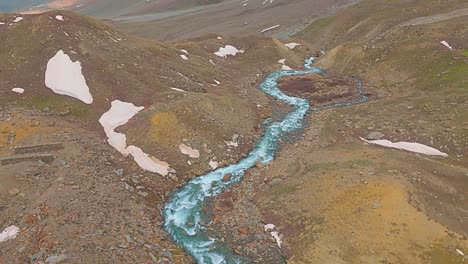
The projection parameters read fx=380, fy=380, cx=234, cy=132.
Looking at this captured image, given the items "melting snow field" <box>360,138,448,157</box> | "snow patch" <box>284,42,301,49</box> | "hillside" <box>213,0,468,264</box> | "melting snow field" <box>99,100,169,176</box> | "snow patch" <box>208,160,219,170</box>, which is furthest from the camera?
"snow patch" <box>284,42,301,49</box>

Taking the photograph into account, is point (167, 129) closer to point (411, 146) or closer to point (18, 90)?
point (18, 90)

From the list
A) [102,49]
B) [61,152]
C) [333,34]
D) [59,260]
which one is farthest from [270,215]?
[333,34]

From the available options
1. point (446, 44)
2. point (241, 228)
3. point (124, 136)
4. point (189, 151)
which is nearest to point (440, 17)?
point (446, 44)

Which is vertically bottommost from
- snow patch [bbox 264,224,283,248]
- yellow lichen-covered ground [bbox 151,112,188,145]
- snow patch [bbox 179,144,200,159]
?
snow patch [bbox 264,224,283,248]

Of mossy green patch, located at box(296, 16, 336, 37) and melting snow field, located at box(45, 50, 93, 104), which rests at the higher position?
melting snow field, located at box(45, 50, 93, 104)

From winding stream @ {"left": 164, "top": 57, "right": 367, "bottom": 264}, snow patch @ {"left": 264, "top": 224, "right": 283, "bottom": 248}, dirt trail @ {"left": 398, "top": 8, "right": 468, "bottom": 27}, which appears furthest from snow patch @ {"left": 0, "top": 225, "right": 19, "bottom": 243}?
dirt trail @ {"left": 398, "top": 8, "right": 468, "bottom": 27}

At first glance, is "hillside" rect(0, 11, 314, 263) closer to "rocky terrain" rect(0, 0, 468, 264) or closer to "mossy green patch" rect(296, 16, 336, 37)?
"rocky terrain" rect(0, 0, 468, 264)
